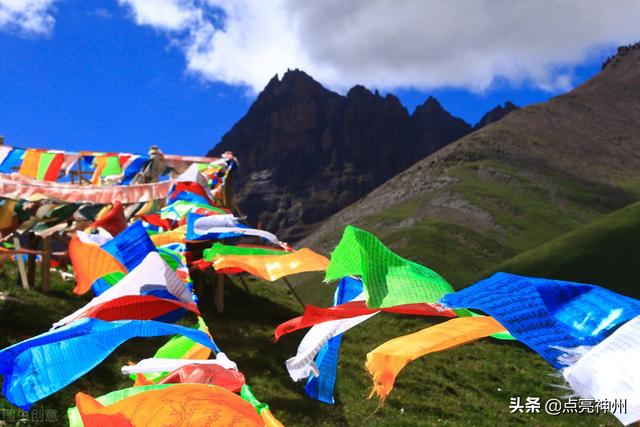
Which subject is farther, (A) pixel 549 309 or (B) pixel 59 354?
(B) pixel 59 354

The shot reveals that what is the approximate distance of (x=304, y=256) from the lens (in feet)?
31.8

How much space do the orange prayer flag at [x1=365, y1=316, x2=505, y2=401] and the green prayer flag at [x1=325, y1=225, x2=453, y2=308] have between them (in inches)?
11.2

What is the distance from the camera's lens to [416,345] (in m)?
4.43

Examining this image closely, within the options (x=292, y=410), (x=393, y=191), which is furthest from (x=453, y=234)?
(x=292, y=410)

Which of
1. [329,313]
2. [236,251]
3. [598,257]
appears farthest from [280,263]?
[598,257]

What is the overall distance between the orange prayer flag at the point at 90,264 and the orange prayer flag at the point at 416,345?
20.9 ft

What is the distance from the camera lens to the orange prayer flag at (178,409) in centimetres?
427

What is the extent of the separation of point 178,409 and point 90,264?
6378mm

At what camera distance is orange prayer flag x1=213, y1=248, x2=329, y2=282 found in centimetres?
925

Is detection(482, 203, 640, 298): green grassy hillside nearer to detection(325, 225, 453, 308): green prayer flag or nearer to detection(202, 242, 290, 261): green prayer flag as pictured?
detection(202, 242, 290, 261): green prayer flag

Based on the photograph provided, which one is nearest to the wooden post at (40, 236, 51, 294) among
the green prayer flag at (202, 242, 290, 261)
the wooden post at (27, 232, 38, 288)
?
the wooden post at (27, 232, 38, 288)

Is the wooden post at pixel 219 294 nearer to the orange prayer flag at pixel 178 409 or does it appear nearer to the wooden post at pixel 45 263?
the wooden post at pixel 45 263

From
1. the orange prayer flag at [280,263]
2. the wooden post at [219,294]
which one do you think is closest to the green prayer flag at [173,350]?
the orange prayer flag at [280,263]

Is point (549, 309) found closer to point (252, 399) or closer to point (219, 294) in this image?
point (252, 399)
